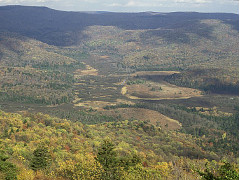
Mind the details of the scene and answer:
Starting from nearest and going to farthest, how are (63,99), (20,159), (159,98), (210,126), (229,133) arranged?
(20,159), (229,133), (210,126), (63,99), (159,98)

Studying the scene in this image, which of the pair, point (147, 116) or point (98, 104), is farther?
point (98, 104)

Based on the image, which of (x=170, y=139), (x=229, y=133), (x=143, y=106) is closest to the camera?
(x=170, y=139)

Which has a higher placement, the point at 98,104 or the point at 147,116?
the point at 147,116

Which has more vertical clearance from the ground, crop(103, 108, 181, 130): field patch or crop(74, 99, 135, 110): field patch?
crop(103, 108, 181, 130): field patch

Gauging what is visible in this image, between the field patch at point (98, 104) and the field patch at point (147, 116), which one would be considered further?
the field patch at point (98, 104)

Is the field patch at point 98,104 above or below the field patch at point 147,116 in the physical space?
below

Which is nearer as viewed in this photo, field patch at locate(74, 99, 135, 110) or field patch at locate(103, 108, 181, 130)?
field patch at locate(103, 108, 181, 130)

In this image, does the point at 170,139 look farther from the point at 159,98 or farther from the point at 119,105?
the point at 159,98

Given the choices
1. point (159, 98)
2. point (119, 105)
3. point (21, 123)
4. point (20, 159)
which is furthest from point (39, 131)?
point (159, 98)
